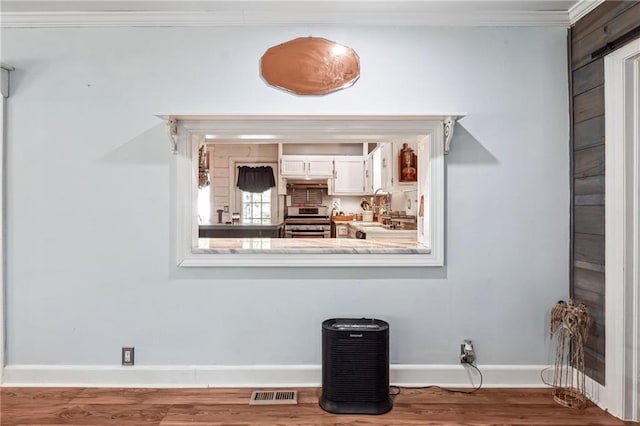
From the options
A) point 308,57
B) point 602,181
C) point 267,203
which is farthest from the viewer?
point 267,203

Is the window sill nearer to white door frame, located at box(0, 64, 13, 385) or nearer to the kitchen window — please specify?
white door frame, located at box(0, 64, 13, 385)

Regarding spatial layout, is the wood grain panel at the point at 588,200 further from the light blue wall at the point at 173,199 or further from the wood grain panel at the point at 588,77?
the wood grain panel at the point at 588,77

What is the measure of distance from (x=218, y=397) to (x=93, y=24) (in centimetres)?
239

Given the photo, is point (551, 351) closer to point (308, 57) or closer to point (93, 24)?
point (308, 57)

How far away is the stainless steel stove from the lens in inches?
283

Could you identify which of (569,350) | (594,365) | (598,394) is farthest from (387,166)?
(598,394)

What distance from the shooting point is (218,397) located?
7.75 feet

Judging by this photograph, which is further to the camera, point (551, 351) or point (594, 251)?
point (551, 351)

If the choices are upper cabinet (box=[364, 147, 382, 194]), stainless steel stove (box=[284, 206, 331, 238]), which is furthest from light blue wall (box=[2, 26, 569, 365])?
stainless steel stove (box=[284, 206, 331, 238])

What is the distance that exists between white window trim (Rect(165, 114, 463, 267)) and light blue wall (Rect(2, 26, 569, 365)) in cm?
6

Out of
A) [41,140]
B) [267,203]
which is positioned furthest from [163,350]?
[267,203]

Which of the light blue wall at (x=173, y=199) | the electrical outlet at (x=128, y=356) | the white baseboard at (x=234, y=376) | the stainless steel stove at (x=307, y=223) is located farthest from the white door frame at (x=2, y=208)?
the stainless steel stove at (x=307, y=223)

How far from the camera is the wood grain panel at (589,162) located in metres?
2.27

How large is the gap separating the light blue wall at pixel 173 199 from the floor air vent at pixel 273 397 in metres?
0.20
